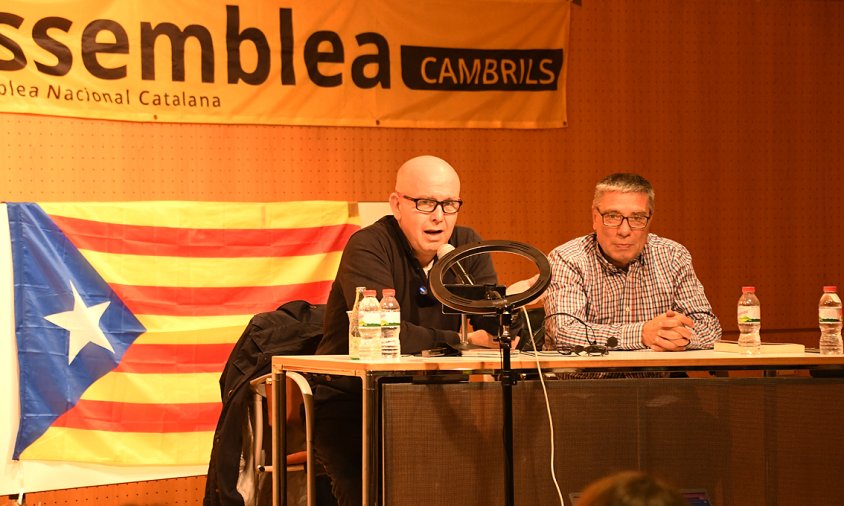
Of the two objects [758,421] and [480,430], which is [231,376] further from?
[758,421]

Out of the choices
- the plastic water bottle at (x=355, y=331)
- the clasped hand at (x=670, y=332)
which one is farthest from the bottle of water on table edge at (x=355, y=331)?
the clasped hand at (x=670, y=332)

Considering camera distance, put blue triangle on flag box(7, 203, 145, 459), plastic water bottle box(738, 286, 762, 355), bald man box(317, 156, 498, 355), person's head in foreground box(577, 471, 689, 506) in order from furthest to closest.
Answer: blue triangle on flag box(7, 203, 145, 459) < bald man box(317, 156, 498, 355) < plastic water bottle box(738, 286, 762, 355) < person's head in foreground box(577, 471, 689, 506)

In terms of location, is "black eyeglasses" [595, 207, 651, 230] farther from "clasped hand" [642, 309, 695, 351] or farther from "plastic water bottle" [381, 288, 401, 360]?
"plastic water bottle" [381, 288, 401, 360]

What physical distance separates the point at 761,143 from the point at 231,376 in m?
3.68

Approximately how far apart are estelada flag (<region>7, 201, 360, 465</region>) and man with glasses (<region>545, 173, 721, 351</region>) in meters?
1.81

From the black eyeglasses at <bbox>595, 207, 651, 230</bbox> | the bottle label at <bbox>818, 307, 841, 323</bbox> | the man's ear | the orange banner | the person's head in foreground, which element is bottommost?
the person's head in foreground

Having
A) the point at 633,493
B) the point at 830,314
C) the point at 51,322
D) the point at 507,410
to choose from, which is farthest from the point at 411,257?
the point at 633,493

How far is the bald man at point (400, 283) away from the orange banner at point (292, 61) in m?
1.81

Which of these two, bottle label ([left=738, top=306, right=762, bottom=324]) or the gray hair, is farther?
the gray hair

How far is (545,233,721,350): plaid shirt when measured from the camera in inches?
141

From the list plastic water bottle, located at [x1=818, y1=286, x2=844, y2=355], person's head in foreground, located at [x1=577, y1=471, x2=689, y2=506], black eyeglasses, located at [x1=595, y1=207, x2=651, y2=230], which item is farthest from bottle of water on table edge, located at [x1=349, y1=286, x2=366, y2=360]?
person's head in foreground, located at [x1=577, y1=471, x2=689, y2=506]

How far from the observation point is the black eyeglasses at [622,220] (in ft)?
12.0

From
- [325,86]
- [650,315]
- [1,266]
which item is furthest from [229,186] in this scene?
[650,315]

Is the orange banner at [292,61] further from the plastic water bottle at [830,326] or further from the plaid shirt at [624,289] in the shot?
the plastic water bottle at [830,326]
